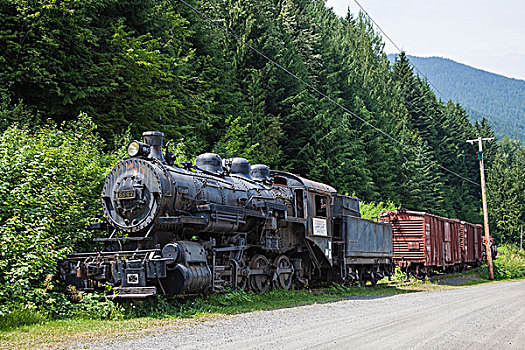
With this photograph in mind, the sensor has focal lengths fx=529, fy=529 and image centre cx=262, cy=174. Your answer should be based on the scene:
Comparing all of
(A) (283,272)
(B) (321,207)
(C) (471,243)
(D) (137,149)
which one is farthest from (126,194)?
(C) (471,243)

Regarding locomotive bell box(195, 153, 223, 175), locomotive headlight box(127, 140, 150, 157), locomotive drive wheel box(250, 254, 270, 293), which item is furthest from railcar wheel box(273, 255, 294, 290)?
locomotive headlight box(127, 140, 150, 157)

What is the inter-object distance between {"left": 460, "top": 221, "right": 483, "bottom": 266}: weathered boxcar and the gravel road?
2362cm

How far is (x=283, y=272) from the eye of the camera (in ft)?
50.6

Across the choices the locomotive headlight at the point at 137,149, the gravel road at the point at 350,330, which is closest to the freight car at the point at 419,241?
the gravel road at the point at 350,330

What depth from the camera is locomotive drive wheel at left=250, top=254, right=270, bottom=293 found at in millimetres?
14133

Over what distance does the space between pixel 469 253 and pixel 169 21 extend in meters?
25.2

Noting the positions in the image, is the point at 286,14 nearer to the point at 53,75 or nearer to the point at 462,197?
the point at 53,75

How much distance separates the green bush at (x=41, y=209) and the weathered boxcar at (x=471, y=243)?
27.5 metres

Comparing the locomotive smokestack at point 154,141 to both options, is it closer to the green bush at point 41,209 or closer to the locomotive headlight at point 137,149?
the locomotive headlight at point 137,149

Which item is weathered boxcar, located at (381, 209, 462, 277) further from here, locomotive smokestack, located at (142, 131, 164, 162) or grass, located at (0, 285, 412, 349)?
locomotive smokestack, located at (142, 131, 164, 162)

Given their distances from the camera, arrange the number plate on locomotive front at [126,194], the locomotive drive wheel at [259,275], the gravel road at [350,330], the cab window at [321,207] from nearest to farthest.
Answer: the gravel road at [350,330]
the number plate on locomotive front at [126,194]
the locomotive drive wheel at [259,275]
the cab window at [321,207]

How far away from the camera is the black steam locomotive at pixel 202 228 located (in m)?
10.7

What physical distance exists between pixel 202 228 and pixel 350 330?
4.53m

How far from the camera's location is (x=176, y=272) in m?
10.6
